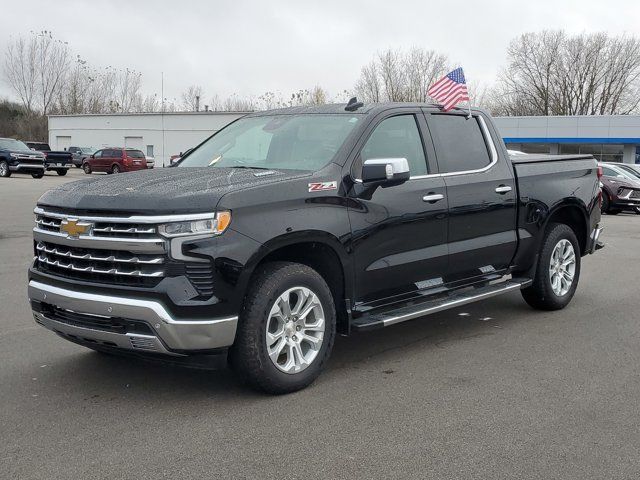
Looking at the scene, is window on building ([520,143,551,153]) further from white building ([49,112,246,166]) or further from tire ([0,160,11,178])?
tire ([0,160,11,178])

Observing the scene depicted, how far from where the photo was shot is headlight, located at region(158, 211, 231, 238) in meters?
4.04

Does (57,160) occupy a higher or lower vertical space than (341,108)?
lower

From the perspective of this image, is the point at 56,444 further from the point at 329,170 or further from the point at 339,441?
the point at 329,170

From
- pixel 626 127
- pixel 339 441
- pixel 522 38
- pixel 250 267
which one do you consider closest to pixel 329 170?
pixel 250 267

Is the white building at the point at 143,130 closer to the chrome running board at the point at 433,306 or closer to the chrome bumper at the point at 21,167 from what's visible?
the chrome bumper at the point at 21,167

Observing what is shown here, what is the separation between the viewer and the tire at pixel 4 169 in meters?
32.9

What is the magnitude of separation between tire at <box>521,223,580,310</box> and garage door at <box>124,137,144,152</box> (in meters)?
57.0

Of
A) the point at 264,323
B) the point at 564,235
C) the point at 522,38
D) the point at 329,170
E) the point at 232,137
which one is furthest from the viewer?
the point at 522,38

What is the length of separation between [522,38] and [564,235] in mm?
69555

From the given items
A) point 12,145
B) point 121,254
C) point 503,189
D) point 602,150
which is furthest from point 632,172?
point 602,150

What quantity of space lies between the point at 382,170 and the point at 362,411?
161 centimetres

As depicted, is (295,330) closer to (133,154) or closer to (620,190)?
(620,190)

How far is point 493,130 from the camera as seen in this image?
21.5ft

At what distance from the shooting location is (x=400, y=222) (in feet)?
16.9
